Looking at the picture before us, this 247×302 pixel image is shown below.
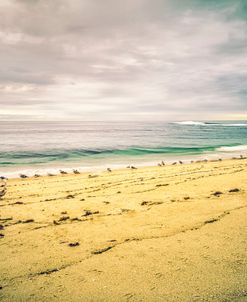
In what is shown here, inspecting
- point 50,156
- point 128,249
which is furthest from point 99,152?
point 128,249

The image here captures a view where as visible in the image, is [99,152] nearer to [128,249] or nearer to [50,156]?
[50,156]

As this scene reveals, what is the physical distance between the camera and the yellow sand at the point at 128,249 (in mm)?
3734

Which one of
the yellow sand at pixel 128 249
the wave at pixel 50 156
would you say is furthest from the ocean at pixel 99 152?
the yellow sand at pixel 128 249

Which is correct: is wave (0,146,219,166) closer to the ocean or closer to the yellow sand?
the ocean

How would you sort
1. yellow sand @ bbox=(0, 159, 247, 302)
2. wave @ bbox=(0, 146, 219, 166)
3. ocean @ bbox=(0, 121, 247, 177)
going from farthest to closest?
wave @ bbox=(0, 146, 219, 166), ocean @ bbox=(0, 121, 247, 177), yellow sand @ bbox=(0, 159, 247, 302)

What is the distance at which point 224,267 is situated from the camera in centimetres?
416

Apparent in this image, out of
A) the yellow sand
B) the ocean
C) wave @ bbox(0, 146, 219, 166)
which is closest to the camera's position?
the yellow sand

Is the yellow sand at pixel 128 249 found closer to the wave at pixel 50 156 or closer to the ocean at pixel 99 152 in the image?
the ocean at pixel 99 152

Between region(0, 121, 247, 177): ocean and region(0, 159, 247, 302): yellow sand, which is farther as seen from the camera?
region(0, 121, 247, 177): ocean

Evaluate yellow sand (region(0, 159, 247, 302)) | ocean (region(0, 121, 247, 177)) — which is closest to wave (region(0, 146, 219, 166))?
ocean (region(0, 121, 247, 177))

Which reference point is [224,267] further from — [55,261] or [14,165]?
[14,165]

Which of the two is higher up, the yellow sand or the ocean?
the ocean

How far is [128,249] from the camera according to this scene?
16.1ft

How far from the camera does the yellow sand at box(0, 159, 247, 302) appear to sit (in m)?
3.73
